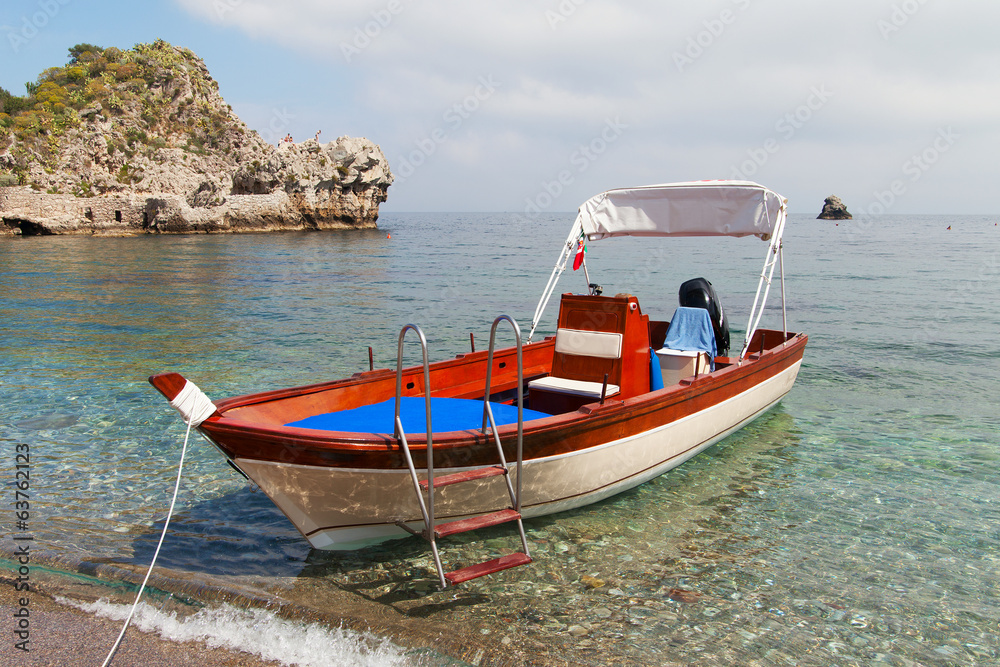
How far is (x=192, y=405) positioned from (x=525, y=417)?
318 centimetres

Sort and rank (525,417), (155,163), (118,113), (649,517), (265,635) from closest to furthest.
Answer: (265,635) < (525,417) < (649,517) < (155,163) < (118,113)

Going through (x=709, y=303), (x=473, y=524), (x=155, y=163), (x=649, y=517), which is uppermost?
(x=155, y=163)

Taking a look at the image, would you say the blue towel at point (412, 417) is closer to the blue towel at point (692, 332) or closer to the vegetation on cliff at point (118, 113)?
the blue towel at point (692, 332)

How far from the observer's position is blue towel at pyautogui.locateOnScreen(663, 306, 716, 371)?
28.6 ft

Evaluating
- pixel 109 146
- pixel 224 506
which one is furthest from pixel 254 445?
pixel 109 146

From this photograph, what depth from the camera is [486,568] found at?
488 centimetres

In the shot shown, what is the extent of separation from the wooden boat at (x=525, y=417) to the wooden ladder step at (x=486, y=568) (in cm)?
1

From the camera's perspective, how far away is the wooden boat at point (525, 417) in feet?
16.4

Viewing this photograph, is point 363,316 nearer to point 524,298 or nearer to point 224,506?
point 524,298

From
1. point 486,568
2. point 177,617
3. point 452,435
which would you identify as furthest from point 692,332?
point 177,617

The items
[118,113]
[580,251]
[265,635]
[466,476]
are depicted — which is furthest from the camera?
[118,113]

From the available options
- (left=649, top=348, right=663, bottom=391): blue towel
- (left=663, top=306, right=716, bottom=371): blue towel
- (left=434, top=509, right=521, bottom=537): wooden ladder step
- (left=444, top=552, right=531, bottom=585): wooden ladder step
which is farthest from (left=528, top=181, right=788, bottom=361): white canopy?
(left=444, top=552, right=531, bottom=585): wooden ladder step

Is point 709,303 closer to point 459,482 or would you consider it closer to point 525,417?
point 525,417

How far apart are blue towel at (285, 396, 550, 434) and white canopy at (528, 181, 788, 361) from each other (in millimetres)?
2684
